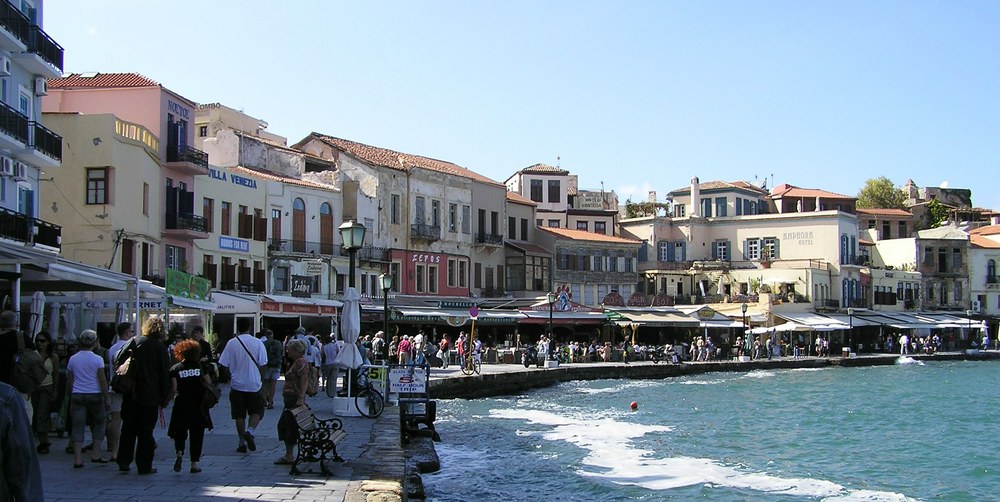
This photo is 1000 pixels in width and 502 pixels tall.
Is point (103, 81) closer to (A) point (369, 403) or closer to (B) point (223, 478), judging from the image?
(A) point (369, 403)

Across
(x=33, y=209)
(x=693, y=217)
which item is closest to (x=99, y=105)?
(x=33, y=209)

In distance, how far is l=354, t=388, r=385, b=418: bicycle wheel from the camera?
61.2 ft

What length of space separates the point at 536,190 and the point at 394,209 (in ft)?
69.8

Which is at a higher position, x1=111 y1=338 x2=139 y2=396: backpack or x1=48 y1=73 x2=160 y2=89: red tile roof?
x1=48 y1=73 x2=160 y2=89: red tile roof

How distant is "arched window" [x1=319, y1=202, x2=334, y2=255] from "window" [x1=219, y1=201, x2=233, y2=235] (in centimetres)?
584

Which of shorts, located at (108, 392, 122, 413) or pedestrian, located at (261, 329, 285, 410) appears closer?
shorts, located at (108, 392, 122, 413)

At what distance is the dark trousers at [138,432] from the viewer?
10.2 metres

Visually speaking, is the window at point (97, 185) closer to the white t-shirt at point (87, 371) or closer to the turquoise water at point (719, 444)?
the turquoise water at point (719, 444)

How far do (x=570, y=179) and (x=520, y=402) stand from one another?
167ft

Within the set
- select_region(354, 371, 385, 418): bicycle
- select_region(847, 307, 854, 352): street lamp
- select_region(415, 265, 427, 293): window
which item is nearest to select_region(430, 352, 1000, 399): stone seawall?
select_region(847, 307, 854, 352): street lamp

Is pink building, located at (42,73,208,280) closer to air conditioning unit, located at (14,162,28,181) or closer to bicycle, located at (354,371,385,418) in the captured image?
air conditioning unit, located at (14,162,28,181)

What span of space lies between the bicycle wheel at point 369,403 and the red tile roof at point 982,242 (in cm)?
7731

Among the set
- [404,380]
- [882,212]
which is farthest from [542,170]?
[404,380]

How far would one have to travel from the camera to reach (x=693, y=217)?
7619cm
